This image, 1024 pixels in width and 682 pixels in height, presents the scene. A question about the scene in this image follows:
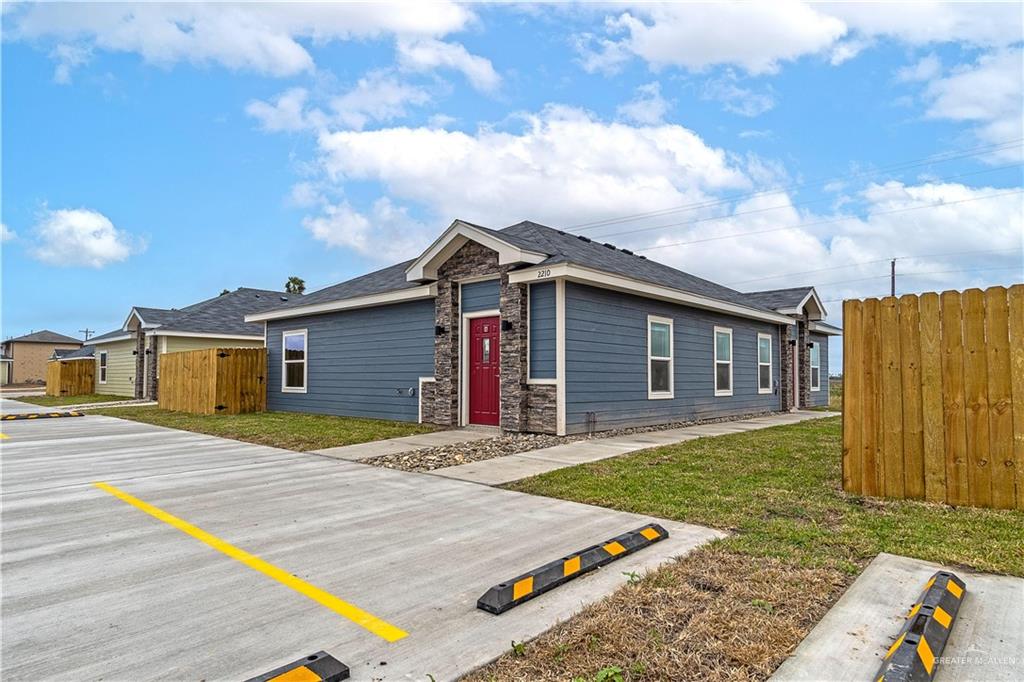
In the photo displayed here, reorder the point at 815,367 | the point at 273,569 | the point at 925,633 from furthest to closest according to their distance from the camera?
the point at 815,367 → the point at 273,569 → the point at 925,633

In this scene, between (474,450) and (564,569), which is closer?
(564,569)

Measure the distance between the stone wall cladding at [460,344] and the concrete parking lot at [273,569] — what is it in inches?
159

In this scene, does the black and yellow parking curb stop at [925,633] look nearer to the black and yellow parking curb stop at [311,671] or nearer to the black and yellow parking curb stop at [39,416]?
the black and yellow parking curb stop at [311,671]

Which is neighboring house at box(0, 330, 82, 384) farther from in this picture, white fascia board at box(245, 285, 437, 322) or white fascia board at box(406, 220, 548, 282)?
white fascia board at box(406, 220, 548, 282)

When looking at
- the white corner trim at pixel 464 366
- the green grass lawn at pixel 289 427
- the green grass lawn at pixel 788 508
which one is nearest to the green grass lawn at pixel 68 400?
the green grass lawn at pixel 289 427

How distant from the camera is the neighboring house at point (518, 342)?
10312 millimetres

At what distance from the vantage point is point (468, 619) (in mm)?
2791

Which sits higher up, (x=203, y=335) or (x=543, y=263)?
(x=543, y=263)

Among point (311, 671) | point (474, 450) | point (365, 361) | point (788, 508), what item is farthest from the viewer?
point (365, 361)

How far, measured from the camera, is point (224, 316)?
2442 cm

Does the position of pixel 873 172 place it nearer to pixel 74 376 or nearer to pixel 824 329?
pixel 824 329

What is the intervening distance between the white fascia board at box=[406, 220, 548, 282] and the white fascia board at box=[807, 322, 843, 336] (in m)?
14.8

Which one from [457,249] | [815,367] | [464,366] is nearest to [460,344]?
[464,366]

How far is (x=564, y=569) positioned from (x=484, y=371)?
27.1 feet
